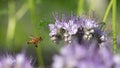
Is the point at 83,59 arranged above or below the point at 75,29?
below

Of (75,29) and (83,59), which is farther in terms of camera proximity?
(75,29)

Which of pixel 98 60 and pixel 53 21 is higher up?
pixel 53 21

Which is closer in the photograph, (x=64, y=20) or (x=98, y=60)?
(x=98, y=60)

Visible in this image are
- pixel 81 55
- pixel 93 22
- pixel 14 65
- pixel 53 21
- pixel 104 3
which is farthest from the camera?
pixel 104 3

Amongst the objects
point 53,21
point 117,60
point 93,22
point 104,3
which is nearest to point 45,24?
point 53,21

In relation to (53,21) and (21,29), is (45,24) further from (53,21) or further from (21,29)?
(21,29)

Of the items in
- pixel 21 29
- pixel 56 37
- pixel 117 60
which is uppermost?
pixel 21 29

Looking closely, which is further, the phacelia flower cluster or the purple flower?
the phacelia flower cluster

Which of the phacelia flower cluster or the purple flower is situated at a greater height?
the phacelia flower cluster
